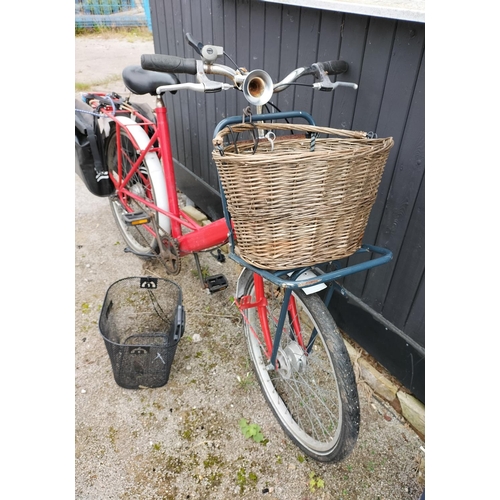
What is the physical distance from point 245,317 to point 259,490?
2.61ft

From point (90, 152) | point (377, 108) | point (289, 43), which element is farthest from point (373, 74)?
point (90, 152)

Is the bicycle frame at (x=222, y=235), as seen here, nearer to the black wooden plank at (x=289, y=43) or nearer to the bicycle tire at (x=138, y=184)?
the bicycle tire at (x=138, y=184)

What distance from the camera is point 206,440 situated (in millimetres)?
1843

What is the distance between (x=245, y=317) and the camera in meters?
2.02

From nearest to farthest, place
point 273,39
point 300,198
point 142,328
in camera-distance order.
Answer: point 300,198 → point 273,39 → point 142,328

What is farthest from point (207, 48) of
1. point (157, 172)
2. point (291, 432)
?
point (291, 432)

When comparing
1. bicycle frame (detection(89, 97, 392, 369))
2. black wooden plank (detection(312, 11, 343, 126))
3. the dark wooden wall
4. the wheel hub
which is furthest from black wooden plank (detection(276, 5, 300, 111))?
the wheel hub

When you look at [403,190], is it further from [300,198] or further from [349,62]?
[300,198]

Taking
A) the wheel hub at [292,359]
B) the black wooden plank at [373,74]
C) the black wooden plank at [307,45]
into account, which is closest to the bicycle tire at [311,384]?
the wheel hub at [292,359]

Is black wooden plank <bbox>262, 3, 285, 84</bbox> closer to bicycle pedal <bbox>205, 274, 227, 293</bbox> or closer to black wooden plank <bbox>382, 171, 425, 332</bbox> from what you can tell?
black wooden plank <bbox>382, 171, 425, 332</bbox>

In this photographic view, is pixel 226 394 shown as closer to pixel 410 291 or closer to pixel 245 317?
pixel 245 317

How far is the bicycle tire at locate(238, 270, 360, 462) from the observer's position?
140cm

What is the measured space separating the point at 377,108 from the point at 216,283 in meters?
1.54

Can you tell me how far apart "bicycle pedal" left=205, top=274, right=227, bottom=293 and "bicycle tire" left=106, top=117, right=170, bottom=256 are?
46cm
